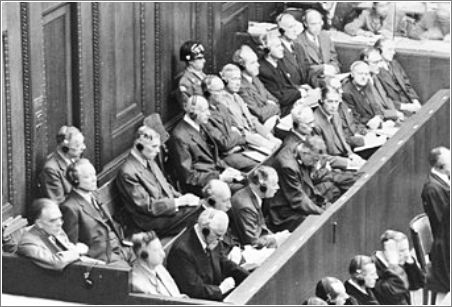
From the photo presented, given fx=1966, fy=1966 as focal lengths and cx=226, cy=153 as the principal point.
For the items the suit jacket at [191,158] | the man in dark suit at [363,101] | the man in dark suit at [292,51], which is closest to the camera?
the suit jacket at [191,158]

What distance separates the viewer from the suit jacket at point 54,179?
1248cm

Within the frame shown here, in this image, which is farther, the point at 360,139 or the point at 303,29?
the point at 303,29

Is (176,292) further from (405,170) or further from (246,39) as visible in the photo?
(246,39)

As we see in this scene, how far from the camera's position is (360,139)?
15.0m

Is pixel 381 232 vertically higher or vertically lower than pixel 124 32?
lower

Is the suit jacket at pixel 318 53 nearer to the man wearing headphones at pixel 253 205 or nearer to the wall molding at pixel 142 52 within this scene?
the wall molding at pixel 142 52

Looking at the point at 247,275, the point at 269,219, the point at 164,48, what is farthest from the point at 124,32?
the point at 247,275

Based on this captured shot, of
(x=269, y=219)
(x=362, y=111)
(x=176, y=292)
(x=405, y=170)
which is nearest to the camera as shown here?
(x=176, y=292)

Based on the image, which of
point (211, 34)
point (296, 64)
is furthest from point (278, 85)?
point (211, 34)

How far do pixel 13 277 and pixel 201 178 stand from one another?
2.38 meters

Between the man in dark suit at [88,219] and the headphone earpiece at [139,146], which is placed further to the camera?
the headphone earpiece at [139,146]

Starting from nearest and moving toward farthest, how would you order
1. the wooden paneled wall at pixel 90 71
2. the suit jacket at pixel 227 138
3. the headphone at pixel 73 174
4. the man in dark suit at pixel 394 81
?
the headphone at pixel 73 174 < the wooden paneled wall at pixel 90 71 < the suit jacket at pixel 227 138 < the man in dark suit at pixel 394 81

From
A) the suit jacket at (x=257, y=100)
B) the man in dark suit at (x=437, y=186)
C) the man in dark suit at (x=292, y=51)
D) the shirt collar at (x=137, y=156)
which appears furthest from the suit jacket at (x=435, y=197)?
the man in dark suit at (x=292, y=51)

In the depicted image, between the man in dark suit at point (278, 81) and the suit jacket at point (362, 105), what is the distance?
0.36m
